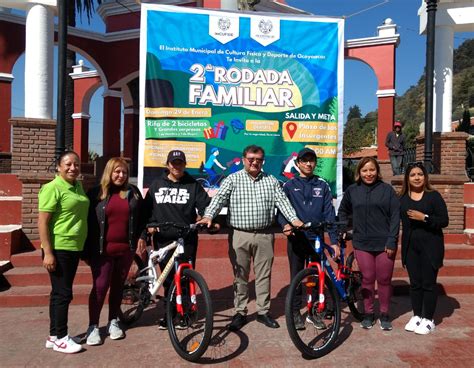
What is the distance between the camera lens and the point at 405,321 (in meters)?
4.68

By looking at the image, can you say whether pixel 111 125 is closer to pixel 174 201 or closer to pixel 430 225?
pixel 174 201

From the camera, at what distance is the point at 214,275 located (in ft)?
20.1

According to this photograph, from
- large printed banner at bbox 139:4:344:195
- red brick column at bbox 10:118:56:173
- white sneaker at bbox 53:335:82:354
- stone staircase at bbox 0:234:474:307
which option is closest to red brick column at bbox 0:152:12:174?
red brick column at bbox 10:118:56:173

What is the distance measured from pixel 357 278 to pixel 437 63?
569cm

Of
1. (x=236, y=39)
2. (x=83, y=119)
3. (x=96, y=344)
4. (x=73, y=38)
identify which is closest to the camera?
(x=96, y=344)

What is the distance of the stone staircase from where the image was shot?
529 cm

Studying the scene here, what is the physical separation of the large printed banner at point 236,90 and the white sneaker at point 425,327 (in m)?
3.24

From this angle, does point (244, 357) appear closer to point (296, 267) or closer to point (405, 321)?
point (296, 267)

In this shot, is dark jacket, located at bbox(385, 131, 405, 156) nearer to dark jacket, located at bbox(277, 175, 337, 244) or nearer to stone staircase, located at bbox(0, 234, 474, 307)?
stone staircase, located at bbox(0, 234, 474, 307)

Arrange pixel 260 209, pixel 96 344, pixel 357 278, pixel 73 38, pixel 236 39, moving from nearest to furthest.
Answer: pixel 96 344 < pixel 260 209 < pixel 357 278 < pixel 236 39 < pixel 73 38

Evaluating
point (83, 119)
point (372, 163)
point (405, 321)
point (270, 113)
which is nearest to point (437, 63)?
point (270, 113)

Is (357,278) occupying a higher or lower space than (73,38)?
lower

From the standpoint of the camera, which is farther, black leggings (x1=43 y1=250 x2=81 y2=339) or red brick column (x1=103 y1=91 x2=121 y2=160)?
red brick column (x1=103 y1=91 x2=121 y2=160)

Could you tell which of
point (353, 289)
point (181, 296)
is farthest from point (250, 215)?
point (353, 289)
